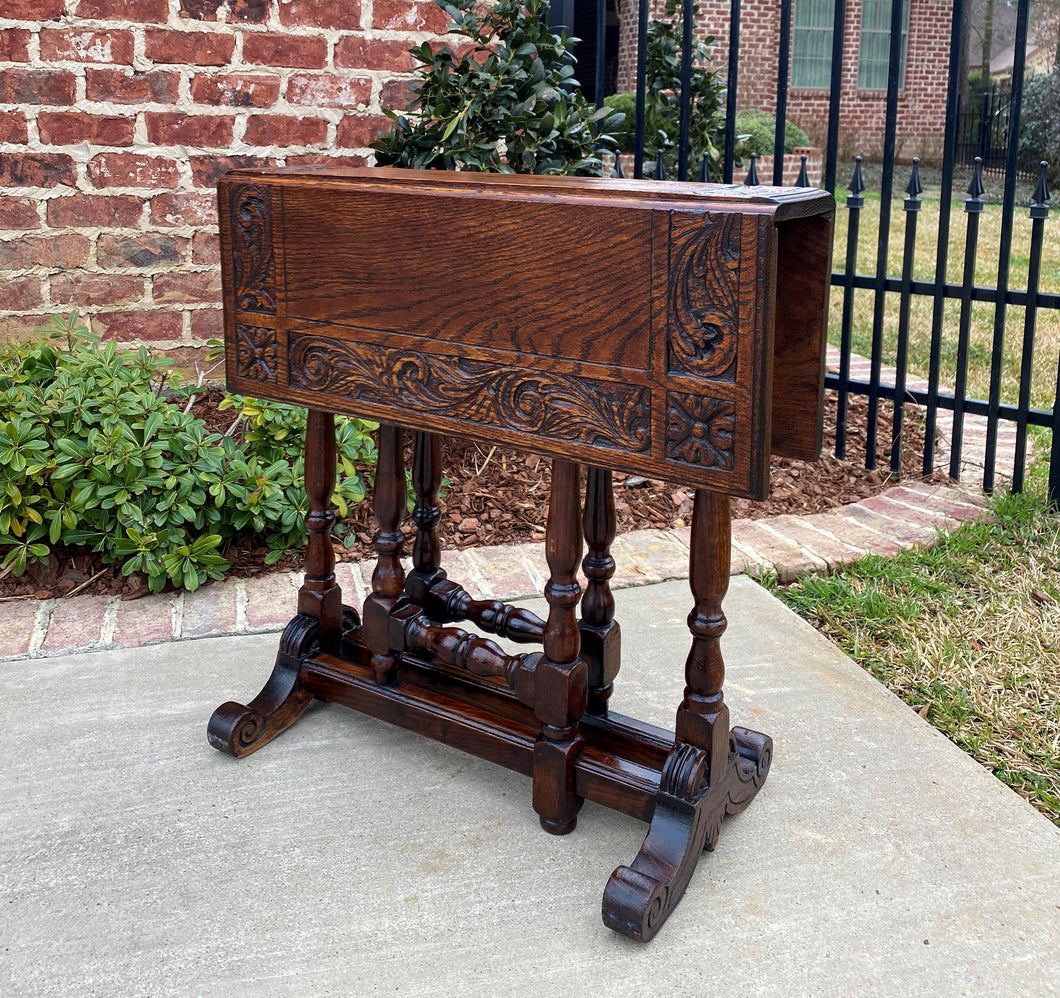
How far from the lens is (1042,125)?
597 inches

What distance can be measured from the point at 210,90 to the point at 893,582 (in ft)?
9.01

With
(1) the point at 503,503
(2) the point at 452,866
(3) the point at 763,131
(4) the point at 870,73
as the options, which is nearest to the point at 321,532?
(2) the point at 452,866

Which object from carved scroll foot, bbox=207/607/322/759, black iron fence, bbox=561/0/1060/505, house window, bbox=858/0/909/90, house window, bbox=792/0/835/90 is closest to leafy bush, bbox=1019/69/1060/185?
house window, bbox=858/0/909/90

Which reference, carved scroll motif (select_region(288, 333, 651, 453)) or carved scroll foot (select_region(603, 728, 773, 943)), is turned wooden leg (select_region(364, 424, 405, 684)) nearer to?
carved scroll motif (select_region(288, 333, 651, 453))

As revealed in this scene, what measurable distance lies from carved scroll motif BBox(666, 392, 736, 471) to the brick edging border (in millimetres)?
1437

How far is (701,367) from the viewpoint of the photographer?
1.69 m

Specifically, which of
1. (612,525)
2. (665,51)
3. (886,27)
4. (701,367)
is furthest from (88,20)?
(886,27)

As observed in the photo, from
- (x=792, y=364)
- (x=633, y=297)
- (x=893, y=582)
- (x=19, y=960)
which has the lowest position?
(x=19, y=960)

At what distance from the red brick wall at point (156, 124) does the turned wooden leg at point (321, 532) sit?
1.72 metres

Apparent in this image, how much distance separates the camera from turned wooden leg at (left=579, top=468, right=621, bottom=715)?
2223mm

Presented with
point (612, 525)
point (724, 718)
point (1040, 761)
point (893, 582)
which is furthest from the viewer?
point (893, 582)

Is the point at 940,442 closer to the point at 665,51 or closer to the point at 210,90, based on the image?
the point at 665,51

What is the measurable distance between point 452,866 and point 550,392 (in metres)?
0.87

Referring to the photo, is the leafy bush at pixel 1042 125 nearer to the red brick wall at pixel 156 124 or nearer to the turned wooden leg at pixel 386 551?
the red brick wall at pixel 156 124
